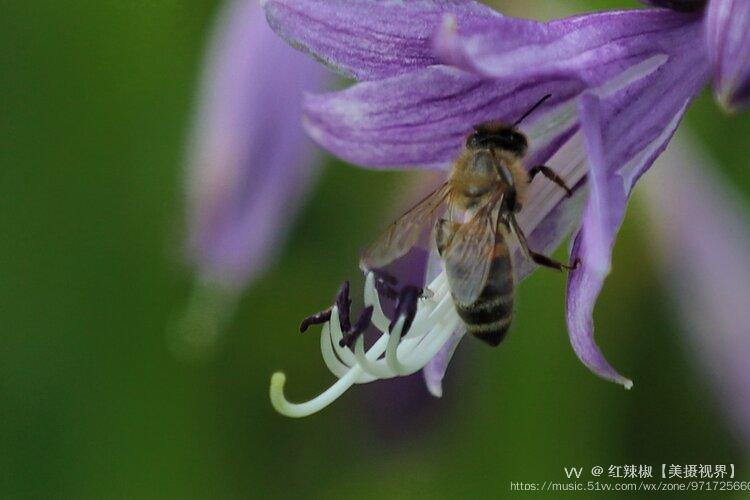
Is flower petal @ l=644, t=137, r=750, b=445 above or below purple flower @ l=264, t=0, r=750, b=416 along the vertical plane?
below

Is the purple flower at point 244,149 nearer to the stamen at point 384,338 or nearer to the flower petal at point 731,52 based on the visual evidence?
the stamen at point 384,338

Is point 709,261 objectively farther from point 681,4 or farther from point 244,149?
point 681,4

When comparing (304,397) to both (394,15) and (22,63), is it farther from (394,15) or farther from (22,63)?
(394,15)

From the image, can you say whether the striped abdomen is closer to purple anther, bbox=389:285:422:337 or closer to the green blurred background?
purple anther, bbox=389:285:422:337

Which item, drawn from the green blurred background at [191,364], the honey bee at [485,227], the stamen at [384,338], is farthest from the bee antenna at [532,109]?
the green blurred background at [191,364]

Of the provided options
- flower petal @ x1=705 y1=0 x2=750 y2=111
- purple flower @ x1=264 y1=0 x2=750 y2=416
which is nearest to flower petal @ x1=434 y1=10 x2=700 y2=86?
purple flower @ x1=264 y1=0 x2=750 y2=416

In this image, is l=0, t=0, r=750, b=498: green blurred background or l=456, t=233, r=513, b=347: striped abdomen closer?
l=456, t=233, r=513, b=347: striped abdomen

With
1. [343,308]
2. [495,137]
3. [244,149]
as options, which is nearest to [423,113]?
[495,137]
